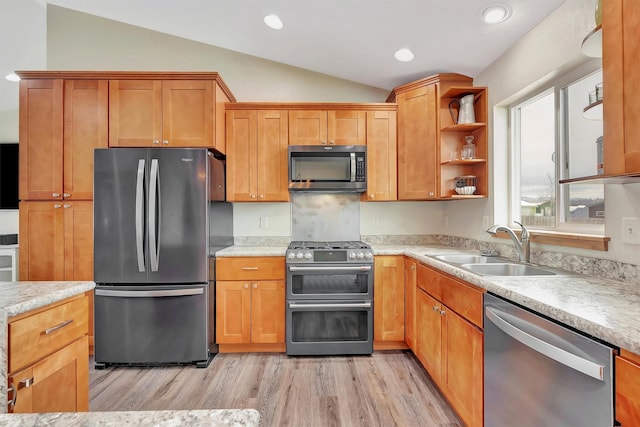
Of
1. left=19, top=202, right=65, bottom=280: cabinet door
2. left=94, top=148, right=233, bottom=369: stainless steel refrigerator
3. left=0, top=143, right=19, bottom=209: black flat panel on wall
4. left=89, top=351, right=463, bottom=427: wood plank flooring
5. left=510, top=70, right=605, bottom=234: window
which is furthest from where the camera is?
left=0, top=143, right=19, bottom=209: black flat panel on wall

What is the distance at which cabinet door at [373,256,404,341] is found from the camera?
8.63ft

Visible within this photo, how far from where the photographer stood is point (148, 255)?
7.72ft

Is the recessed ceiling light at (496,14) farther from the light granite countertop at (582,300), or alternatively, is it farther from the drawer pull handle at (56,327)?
the drawer pull handle at (56,327)

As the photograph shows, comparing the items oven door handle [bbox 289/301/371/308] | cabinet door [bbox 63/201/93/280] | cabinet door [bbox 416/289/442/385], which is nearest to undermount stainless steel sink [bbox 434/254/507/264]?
cabinet door [bbox 416/289/442/385]

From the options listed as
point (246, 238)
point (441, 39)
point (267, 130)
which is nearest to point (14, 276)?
point (246, 238)

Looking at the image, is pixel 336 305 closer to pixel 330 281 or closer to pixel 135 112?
pixel 330 281

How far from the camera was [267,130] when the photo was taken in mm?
2857

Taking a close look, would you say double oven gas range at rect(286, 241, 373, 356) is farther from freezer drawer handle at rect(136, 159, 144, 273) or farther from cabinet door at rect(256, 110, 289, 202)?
freezer drawer handle at rect(136, 159, 144, 273)

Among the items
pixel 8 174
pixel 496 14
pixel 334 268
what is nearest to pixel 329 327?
pixel 334 268

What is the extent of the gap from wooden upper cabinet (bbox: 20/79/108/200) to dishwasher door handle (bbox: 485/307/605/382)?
307 cm

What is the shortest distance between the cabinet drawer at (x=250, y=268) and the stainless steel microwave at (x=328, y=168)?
0.73m

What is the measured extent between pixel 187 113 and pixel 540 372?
2817 mm

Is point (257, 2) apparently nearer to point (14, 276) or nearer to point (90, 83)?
point (90, 83)

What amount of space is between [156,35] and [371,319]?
3660 mm
